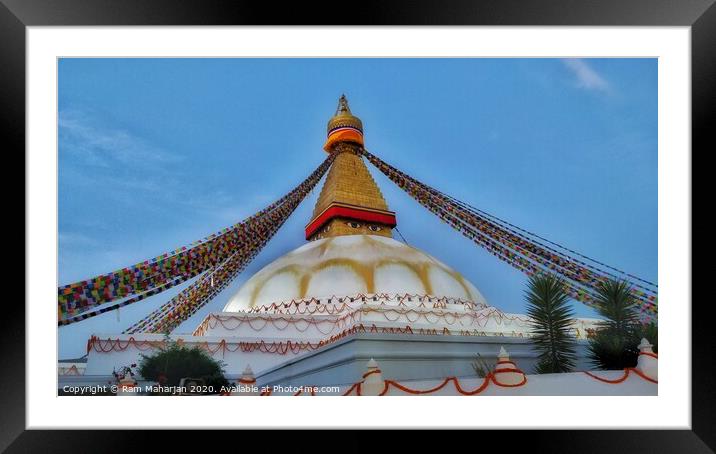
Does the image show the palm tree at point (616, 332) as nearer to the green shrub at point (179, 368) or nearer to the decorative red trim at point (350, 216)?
the green shrub at point (179, 368)

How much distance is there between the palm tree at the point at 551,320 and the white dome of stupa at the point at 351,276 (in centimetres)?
389

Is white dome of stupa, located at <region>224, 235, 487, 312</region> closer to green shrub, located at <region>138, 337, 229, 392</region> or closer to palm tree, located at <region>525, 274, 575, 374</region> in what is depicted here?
green shrub, located at <region>138, 337, 229, 392</region>

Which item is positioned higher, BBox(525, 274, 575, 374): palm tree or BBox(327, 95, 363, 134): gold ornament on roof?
BBox(327, 95, 363, 134): gold ornament on roof

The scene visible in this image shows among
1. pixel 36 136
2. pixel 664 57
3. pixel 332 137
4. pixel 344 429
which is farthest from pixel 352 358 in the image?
pixel 332 137

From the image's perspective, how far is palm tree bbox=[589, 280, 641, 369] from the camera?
6.05m

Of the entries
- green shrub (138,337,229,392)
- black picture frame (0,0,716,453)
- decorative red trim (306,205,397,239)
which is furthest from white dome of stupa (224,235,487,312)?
black picture frame (0,0,716,453)

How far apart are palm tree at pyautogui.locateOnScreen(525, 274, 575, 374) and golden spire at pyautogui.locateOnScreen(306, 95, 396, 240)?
674 centimetres

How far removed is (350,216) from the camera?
42.5ft

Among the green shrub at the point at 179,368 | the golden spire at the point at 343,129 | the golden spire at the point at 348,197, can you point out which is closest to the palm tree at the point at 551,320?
the green shrub at the point at 179,368
